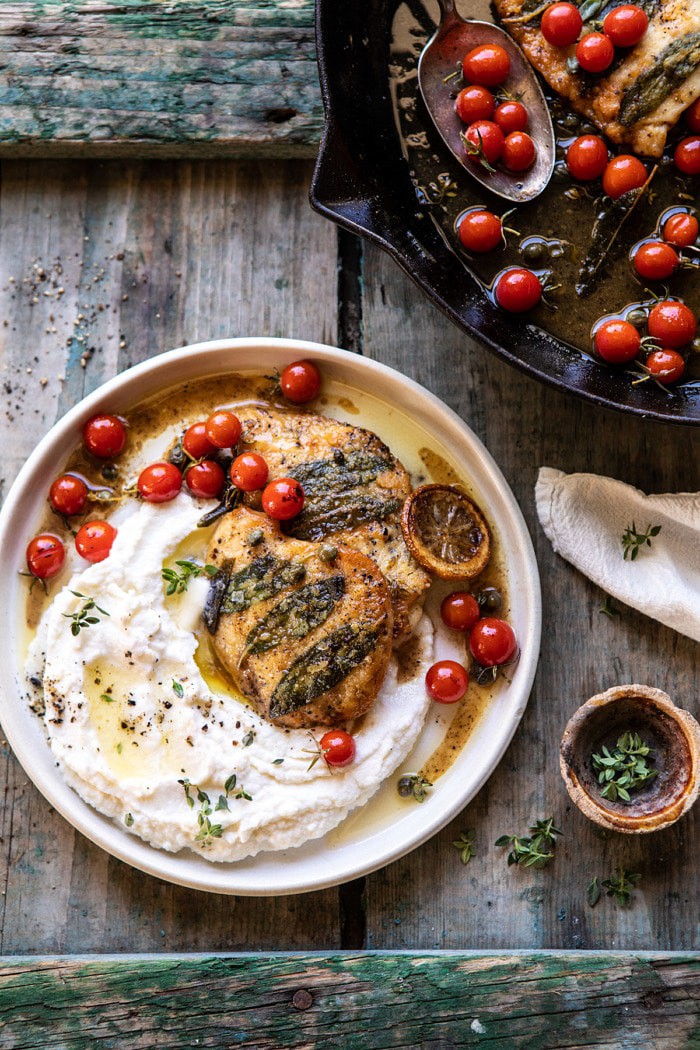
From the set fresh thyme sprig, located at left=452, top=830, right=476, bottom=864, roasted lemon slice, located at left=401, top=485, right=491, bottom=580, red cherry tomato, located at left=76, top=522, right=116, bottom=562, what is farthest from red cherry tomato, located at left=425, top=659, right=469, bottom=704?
red cherry tomato, located at left=76, top=522, right=116, bottom=562

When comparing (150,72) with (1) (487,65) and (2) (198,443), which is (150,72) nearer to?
(1) (487,65)

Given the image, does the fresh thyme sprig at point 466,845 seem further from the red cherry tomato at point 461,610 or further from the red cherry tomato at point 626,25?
the red cherry tomato at point 626,25

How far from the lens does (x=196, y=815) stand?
11.5ft

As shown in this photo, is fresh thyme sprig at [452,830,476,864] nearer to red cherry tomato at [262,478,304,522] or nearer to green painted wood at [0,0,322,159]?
red cherry tomato at [262,478,304,522]

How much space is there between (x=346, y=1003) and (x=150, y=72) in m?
3.83

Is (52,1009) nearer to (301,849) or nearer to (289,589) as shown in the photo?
(301,849)

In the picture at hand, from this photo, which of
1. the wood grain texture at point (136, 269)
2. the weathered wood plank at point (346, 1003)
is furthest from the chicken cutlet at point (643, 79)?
the weathered wood plank at point (346, 1003)

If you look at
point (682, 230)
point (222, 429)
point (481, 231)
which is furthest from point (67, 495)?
point (682, 230)

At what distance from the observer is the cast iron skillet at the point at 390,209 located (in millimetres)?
3219

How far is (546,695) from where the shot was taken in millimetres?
3887

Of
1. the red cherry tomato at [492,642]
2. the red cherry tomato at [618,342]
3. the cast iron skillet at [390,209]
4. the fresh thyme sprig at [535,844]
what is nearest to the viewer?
the cast iron skillet at [390,209]

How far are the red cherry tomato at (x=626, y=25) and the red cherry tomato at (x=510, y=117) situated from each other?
416 millimetres

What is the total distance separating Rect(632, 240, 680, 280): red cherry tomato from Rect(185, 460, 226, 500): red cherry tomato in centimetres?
181

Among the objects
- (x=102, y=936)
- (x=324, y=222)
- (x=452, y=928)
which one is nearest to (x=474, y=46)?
(x=324, y=222)
